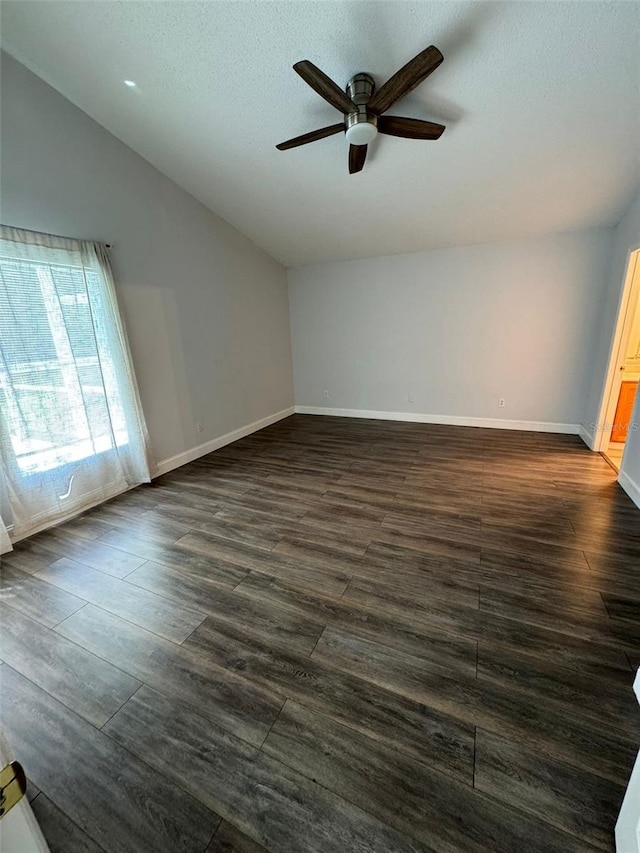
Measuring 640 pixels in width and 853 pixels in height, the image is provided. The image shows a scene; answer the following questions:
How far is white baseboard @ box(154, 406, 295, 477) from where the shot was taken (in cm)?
373

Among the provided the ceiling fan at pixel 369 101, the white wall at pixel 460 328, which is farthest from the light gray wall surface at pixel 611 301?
the ceiling fan at pixel 369 101

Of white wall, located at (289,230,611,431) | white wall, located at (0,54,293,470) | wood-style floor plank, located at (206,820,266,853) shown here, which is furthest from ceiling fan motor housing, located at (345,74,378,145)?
wood-style floor plank, located at (206,820,266,853)

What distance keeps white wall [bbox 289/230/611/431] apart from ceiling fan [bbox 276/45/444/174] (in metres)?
2.57

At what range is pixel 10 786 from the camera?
749 mm

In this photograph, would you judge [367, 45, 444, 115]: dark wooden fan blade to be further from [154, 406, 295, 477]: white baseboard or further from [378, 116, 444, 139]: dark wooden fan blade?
[154, 406, 295, 477]: white baseboard

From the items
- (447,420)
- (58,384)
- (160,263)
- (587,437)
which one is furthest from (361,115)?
(587,437)

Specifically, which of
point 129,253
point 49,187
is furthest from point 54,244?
point 129,253

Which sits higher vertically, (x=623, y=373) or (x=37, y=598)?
(x=623, y=373)

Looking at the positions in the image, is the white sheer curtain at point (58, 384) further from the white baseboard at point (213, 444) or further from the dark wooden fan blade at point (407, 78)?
the dark wooden fan blade at point (407, 78)

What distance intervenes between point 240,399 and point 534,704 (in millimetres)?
4154

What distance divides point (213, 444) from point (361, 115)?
3.48m

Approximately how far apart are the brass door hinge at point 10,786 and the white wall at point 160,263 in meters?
3.02

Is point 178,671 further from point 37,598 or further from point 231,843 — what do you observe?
point 37,598

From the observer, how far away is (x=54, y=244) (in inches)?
101
